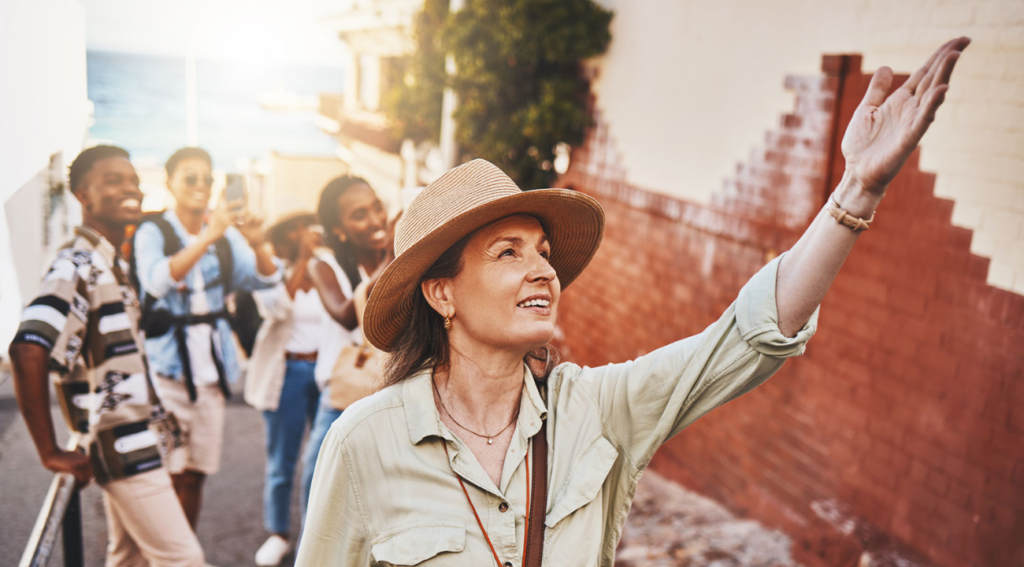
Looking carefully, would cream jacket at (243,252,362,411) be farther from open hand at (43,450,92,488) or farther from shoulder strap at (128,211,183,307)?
open hand at (43,450,92,488)

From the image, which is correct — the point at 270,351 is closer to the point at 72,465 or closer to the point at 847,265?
the point at 72,465

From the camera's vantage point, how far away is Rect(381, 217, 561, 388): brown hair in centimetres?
202

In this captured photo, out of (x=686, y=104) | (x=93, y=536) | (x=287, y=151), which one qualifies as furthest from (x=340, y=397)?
(x=287, y=151)

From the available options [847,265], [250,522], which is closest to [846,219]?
[847,265]

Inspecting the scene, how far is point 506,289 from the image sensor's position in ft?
6.14

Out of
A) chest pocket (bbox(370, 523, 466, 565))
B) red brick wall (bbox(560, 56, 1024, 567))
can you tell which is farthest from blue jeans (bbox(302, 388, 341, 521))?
red brick wall (bbox(560, 56, 1024, 567))

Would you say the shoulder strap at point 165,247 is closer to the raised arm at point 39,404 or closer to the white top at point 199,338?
the white top at point 199,338

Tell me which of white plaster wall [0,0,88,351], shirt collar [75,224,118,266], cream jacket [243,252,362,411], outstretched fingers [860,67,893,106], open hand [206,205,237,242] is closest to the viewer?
outstretched fingers [860,67,893,106]

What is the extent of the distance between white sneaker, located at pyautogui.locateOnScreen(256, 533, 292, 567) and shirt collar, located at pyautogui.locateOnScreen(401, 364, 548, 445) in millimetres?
2934

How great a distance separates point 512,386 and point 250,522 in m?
3.57

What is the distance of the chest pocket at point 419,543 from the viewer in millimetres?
1693

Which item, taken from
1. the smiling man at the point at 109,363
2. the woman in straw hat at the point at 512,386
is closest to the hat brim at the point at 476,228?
the woman in straw hat at the point at 512,386

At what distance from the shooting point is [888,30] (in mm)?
3760

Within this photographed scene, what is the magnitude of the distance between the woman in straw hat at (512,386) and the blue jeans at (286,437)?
8.97ft
